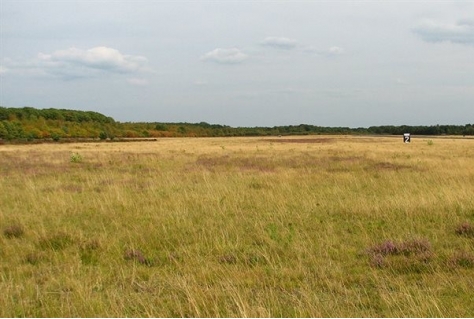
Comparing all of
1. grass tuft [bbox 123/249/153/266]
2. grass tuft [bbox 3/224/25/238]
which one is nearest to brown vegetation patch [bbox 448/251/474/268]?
grass tuft [bbox 123/249/153/266]

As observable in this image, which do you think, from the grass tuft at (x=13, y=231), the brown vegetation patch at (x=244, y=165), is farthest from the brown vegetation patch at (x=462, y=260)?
the brown vegetation patch at (x=244, y=165)

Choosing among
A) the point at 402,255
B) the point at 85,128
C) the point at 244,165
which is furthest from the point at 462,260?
the point at 85,128

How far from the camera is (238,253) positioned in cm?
788

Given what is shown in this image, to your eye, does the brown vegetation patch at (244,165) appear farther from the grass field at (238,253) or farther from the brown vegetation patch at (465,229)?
the brown vegetation patch at (465,229)

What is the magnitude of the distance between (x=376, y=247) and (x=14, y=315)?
5.59 meters

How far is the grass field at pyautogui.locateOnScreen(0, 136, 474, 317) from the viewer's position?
558 cm

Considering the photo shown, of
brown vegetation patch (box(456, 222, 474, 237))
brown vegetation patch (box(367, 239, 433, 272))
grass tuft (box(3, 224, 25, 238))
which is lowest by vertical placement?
grass tuft (box(3, 224, 25, 238))

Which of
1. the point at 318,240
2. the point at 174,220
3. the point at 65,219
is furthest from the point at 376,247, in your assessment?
the point at 65,219

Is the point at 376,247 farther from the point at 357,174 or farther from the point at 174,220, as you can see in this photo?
the point at 357,174

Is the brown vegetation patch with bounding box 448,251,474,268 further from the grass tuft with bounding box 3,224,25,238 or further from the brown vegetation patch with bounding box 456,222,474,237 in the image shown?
the grass tuft with bounding box 3,224,25,238

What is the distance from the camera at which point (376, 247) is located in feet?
26.1

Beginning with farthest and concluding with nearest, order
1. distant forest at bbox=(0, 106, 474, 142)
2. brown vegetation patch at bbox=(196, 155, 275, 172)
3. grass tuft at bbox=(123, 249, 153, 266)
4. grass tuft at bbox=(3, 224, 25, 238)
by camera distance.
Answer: distant forest at bbox=(0, 106, 474, 142) → brown vegetation patch at bbox=(196, 155, 275, 172) → grass tuft at bbox=(3, 224, 25, 238) → grass tuft at bbox=(123, 249, 153, 266)

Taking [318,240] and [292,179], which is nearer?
[318,240]

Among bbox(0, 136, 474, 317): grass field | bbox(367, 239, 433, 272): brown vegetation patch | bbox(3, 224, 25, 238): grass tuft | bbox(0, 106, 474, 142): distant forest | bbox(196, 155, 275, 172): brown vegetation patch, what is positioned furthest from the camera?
bbox(0, 106, 474, 142): distant forest
